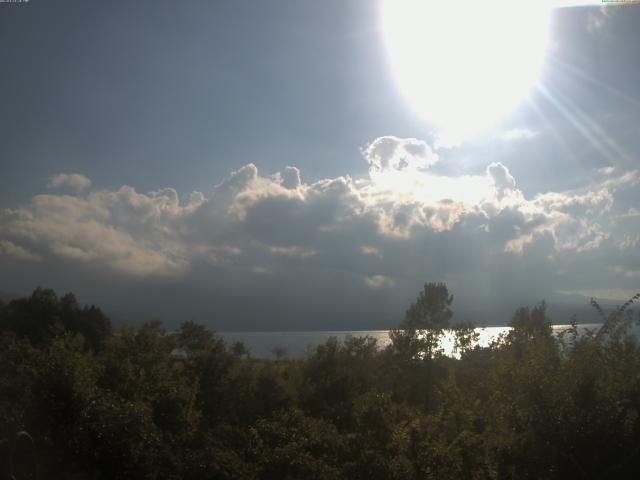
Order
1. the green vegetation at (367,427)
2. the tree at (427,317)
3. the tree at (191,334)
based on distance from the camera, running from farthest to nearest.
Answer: the tree at (191,334)
the tree at (427,317)
the green vegetation at (367,427)

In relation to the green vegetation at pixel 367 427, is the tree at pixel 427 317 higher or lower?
higher

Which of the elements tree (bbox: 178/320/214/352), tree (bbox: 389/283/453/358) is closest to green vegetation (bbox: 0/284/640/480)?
tree (bbox: 389/283/453/358)

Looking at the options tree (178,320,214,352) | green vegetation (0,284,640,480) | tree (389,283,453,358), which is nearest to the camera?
green vegetation (0,284,640,480)

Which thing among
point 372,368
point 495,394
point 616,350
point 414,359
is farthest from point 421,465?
point 414,359

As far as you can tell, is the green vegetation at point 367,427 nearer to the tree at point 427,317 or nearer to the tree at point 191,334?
the tree at point 427,317

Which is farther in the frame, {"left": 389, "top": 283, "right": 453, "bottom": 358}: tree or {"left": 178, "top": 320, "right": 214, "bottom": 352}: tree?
{"left": 178, "top": 320, "right": 214, "bottom": 352}: tree

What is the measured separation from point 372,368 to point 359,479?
18.5 m

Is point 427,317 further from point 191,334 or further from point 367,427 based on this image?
point 367,427

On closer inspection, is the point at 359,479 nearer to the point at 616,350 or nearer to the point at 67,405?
the point at 616,350

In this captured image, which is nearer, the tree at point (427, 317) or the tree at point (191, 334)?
the tree at point (427, 317)

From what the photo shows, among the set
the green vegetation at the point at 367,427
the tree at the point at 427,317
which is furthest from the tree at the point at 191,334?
the green vegetation at the point at 367,427

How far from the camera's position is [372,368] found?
28.1 meters

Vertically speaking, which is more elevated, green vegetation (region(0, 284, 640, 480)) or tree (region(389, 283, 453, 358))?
tree (region(389, 283, 453, 358))

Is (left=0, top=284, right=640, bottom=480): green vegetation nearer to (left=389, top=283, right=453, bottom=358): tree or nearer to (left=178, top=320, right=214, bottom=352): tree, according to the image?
(left=389, top=283, right=453, bottom=358): tree
